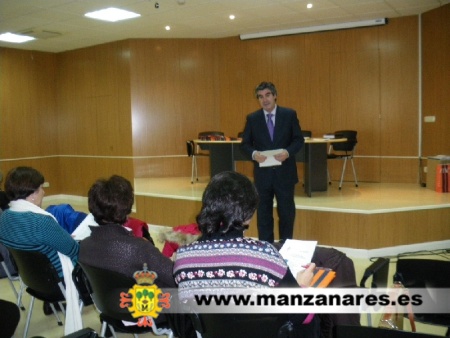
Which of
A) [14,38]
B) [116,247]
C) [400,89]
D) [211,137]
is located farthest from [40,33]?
[116,247]

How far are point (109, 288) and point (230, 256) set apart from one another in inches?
31.0

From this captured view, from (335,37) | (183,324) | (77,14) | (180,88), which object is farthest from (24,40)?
(183,324)

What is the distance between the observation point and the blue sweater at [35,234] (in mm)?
2641

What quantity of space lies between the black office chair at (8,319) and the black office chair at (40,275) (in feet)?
3.13

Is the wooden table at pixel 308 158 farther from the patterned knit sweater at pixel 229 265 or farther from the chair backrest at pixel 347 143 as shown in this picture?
the patterned knit sweater at pixel 229 265

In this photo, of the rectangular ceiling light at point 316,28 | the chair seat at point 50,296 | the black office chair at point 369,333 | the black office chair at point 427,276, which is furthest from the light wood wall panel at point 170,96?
the black office chair at point 369,333

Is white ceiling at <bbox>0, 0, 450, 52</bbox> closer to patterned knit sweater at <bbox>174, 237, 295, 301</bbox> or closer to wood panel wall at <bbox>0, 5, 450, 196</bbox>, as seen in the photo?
wood panel wall at <bbox>0, 5, 450, 196</bbox>

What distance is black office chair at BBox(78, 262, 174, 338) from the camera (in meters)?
2.04

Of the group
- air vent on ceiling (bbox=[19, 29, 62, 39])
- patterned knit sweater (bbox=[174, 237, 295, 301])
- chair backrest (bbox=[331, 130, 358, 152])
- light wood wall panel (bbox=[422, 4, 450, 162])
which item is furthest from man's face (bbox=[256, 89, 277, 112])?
air vent on ceiling (bbox=[19, 29, 62, 39])

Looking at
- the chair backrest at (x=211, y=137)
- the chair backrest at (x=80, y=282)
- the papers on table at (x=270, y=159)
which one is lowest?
the chair backrest at (x=80, y=282)

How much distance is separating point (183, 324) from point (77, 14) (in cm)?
603

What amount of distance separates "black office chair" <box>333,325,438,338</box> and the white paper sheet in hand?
65 cm

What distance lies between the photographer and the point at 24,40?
27.6ft

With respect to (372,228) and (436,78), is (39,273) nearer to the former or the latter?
(372,228)
